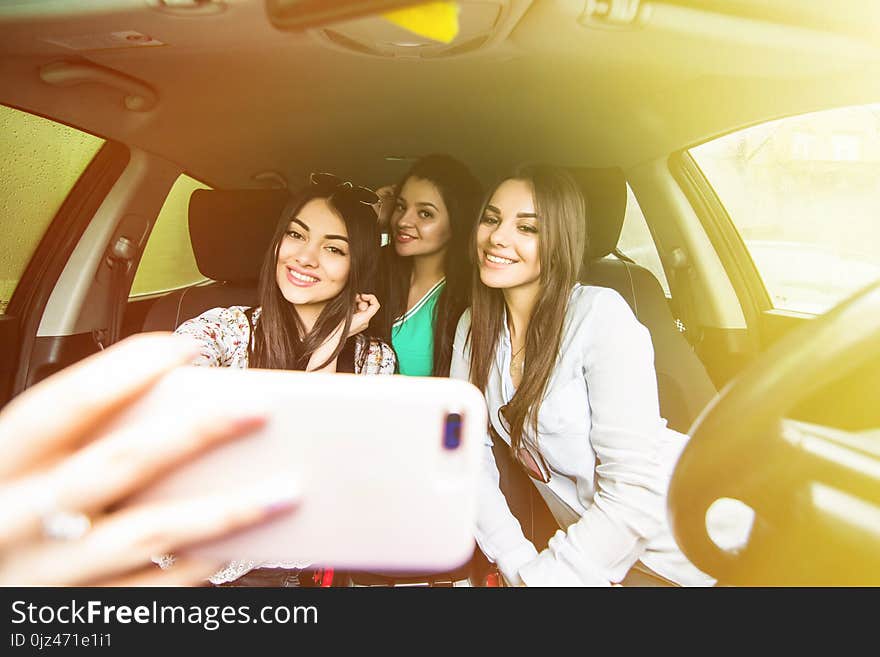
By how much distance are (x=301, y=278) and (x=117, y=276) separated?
478 mm

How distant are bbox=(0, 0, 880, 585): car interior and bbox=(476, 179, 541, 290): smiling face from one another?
0.20 meters

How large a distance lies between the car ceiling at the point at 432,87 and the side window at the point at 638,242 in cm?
12

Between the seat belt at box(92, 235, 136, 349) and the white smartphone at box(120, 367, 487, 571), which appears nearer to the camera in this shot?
the white smartphone at box(120, 367, 487, 571)

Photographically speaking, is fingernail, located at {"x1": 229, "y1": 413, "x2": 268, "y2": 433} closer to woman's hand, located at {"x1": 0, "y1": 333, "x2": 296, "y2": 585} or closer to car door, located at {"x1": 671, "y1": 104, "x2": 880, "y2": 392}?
woman's hand, located at {"x1": 0, "y1": 333, "x2": 296, "y2": 585}

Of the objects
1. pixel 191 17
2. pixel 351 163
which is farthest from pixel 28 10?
pixel 351 163

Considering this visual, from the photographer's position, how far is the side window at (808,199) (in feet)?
2.75

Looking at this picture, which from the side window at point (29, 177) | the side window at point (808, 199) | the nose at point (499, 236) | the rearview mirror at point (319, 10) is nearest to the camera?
the rearview mirror at point (319, 10)

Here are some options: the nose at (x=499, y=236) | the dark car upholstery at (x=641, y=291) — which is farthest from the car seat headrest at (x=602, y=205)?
the nose at (x=499, y=236)

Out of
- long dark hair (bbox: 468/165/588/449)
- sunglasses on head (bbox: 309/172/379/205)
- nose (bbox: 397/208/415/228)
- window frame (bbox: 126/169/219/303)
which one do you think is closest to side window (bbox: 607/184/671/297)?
long dark hair (bbox: 468/165/588/449)

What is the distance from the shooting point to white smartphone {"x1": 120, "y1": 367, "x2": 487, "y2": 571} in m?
0.55

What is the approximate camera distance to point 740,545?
24.1 inches

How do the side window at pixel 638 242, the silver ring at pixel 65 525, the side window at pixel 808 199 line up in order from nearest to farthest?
the silver ring at pixel 65 525 < the side window at pixel 808 199 < the side window at pixel 638 242

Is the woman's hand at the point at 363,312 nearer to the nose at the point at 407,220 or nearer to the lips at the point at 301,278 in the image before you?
the lips at the point at 301,278
